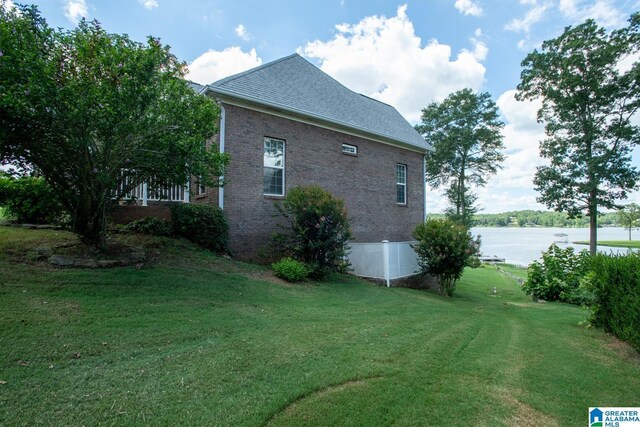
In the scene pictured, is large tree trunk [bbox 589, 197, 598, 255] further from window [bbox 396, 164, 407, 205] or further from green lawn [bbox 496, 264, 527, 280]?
window [bbox 396, 164, 407, 205]

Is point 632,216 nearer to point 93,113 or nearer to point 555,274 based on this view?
point 555,274

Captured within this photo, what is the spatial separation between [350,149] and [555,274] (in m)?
9.04

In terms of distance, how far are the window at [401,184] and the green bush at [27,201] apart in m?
12.6

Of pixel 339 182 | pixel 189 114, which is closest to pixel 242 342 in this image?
pixel 189 114

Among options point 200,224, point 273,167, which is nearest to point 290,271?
point 200,224

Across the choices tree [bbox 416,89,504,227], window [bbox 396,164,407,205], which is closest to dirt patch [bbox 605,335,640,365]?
window [bbox 396,164,407,205]

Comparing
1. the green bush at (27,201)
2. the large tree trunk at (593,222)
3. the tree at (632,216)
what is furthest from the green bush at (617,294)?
the tree at (632,216)

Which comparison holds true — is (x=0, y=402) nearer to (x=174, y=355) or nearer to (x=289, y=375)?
(x=174, y=355)

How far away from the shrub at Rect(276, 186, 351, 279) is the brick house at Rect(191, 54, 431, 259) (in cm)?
135

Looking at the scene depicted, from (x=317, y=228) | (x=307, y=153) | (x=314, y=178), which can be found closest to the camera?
(x=317, y=228)

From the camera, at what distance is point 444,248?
37.6 feet

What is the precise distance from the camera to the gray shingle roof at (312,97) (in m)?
10.5

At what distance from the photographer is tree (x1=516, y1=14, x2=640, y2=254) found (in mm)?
19422

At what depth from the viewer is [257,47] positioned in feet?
46.8
